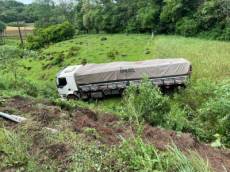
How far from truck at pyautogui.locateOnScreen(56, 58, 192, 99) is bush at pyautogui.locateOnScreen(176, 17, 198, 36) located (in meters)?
24.9

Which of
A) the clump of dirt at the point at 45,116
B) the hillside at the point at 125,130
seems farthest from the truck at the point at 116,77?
the clump of dirt at the point at 45,116

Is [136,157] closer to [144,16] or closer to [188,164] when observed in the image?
[188,164]

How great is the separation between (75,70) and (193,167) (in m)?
20.7

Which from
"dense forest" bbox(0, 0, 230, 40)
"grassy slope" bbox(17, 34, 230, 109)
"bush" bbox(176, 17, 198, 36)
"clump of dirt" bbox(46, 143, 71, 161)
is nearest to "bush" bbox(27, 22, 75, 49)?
"dense forest" bbox(0, 0, 230, 40)

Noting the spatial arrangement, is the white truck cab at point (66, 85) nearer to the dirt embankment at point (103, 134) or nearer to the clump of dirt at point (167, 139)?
the dirt embankment at point (103, 134)

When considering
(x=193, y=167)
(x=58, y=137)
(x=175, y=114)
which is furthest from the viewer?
(x=175, y=114)

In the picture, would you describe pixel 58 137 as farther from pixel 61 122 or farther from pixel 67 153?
pixel 61 122

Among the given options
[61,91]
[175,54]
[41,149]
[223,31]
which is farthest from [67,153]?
[223,31]

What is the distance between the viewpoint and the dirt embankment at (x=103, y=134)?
7.62m

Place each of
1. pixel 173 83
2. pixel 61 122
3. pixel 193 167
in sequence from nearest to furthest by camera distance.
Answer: pixel 193 167, pixel 61 122, pixel 173 83

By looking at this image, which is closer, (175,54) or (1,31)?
(175,54)

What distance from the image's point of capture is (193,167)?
5.09 metres

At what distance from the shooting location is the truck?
2300cm

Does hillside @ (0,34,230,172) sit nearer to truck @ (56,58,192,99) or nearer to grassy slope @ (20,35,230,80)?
grassy slope @ (20,35,230,80)
